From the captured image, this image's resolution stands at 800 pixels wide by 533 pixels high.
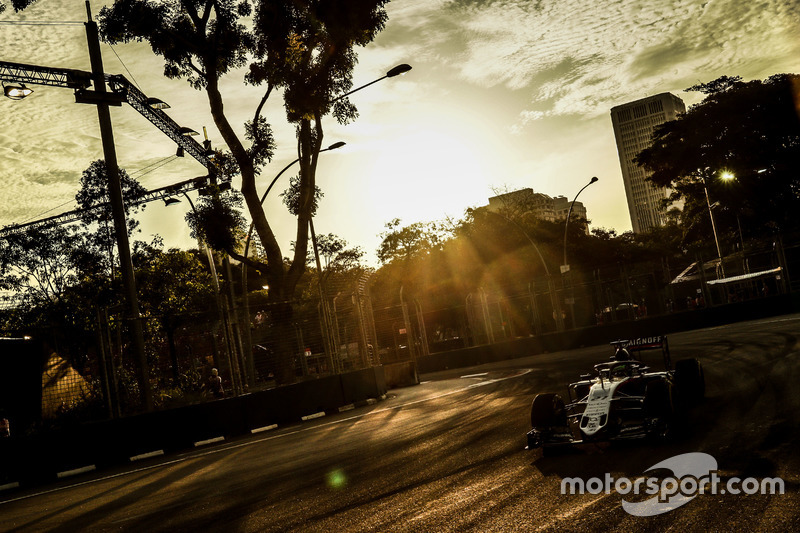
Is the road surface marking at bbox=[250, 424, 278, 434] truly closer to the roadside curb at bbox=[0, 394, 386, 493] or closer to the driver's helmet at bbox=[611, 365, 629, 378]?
the roadside curb at bbox=[0, 394, 386, 493]

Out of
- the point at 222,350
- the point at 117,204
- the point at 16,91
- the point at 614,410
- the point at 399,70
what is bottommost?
the point at 614,410

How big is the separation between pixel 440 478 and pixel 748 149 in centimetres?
4256

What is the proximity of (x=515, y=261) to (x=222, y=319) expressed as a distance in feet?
139

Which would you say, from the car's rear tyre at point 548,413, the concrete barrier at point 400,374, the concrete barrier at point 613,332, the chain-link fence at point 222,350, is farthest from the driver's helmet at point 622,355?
the concrete barrier at point 613,332

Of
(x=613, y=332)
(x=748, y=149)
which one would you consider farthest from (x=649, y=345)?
(x=748, y=149)

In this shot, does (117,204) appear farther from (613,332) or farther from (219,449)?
(613,332)

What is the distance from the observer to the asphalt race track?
208 inches

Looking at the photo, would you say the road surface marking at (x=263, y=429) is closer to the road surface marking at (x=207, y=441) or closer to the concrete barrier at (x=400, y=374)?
the road surface marking at (x=207, y=441)

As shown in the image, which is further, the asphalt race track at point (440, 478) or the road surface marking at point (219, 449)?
the road surface marking at point (219, 449)

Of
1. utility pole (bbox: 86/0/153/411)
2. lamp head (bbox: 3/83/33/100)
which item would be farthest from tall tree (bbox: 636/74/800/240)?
lamp head (bbox: 3/83/33/100)

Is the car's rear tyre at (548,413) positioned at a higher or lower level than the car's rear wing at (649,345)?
lower

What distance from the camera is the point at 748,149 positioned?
42.8 m

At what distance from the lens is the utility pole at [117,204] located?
554 inches

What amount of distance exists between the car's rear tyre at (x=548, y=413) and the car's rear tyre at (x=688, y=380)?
2.40 meters
